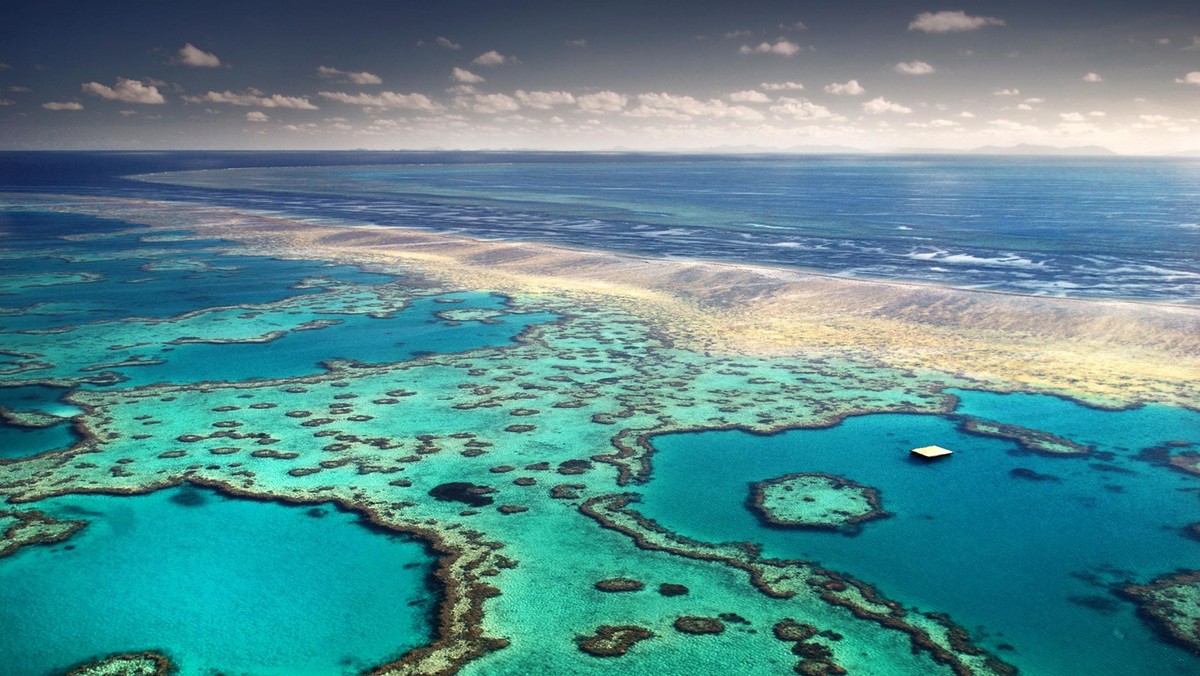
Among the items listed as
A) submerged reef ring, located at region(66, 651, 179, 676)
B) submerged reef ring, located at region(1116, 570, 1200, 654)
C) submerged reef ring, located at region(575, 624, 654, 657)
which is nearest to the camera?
submerged reef ring, located at region(66, 651, 179, 676)

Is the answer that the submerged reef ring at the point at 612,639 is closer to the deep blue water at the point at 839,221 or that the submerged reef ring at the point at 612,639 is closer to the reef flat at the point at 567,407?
the reef flat at the point at 567,407

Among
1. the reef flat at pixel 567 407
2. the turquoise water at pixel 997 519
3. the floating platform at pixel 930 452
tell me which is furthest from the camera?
→ the floating platform at pixel 930 452

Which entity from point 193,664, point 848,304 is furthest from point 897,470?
point 848,304

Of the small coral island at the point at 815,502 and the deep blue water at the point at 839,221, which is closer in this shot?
the small coral island at the point at 815,502

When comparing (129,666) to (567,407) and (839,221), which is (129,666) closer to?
(567,407)

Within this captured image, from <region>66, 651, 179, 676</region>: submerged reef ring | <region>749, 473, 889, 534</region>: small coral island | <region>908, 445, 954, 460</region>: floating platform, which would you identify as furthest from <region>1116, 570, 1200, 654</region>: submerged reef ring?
<region>66, 651, 179, 676</region>: submerged reef ring

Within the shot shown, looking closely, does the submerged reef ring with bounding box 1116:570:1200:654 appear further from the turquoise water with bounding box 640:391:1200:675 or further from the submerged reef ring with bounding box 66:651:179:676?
the submerged reef ring with bounding box 66:651:179:676

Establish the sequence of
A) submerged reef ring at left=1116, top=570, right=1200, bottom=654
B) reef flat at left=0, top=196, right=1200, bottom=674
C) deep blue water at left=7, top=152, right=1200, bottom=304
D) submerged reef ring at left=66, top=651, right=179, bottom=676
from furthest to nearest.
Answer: deep blue water at left=7, top=152, right=1200, bottom=304
reef flat at left=0, top=196, right=1200, bottom=674
submerged reef ring at left=1116, top=570, right=1200, bottom=654
submerged reef ring at left=66, top=651, right=179, bottom=676

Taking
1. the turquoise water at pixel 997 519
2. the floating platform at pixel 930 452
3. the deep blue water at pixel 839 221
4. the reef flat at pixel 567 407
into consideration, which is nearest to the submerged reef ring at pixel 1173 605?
the turquoise water at pixel 997 519
